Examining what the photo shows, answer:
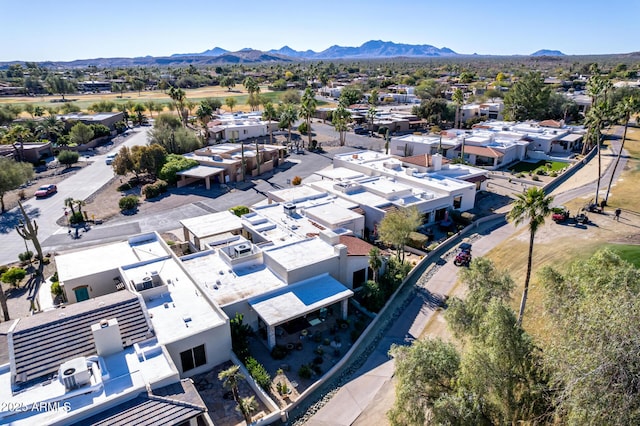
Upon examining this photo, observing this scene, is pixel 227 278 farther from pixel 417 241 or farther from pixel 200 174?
pixel 200 174

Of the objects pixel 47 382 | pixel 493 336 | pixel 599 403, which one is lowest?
pixel 47 382

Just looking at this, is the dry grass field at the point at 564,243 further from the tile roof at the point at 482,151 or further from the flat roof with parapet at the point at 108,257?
the flat roof with parapet at the point at 108,257

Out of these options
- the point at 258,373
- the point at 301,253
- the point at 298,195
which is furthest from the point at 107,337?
the point at 298,195

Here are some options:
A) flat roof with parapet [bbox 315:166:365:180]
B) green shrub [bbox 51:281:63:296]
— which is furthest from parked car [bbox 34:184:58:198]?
flat roof with parapet [bbox 315:166:365:180]

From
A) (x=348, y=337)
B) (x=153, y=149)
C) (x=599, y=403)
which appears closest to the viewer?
(x=599, y=403)

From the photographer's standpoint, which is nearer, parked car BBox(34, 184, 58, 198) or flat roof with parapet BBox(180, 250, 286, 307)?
flat roof with parapet BBox(180, 250, 286, 307)

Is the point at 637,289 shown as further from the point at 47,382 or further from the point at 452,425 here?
the point at 47,382

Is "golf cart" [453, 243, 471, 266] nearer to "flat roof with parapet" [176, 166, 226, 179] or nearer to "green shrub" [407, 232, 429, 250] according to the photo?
"green shrub" [407, 232, 429, 250]

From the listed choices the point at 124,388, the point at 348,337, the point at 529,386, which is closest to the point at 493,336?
the point at 529,386
